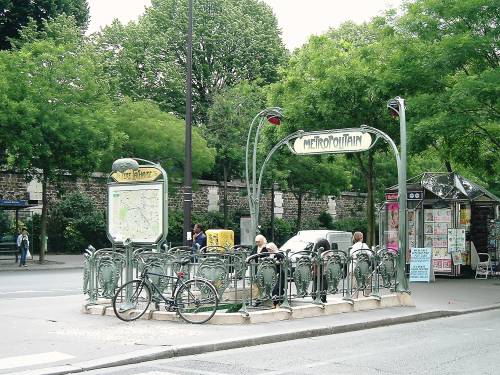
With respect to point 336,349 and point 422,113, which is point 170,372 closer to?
point 336,349

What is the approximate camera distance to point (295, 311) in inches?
550

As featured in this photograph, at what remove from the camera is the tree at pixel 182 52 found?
4634 centimetres

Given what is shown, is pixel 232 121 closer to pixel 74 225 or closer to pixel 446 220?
pixel 74 225

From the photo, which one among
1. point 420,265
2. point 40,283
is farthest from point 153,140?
point 420,265

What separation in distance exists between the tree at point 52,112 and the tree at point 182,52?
13.3m

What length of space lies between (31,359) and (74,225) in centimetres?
2886

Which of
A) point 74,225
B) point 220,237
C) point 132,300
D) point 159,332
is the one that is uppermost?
point 74,225

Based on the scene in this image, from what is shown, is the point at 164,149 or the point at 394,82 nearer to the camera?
the point at 394,82

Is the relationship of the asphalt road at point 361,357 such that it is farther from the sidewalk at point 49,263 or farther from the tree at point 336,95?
the sidewalk at point 49,263

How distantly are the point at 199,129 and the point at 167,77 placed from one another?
6.85m

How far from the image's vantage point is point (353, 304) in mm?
15297

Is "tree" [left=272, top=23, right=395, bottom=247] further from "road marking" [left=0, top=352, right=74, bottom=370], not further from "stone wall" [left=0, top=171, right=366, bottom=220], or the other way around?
"road marking" [left=0, top=352, right=74, bottom=370]

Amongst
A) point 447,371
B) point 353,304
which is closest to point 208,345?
point 447,371

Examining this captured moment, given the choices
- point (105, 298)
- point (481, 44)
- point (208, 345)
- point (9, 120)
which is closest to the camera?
point (208, 345)
